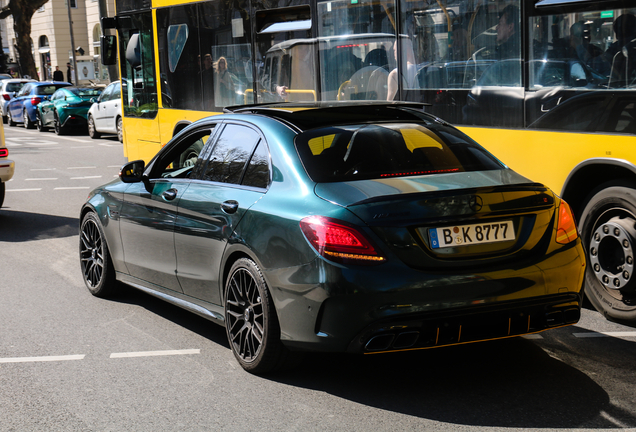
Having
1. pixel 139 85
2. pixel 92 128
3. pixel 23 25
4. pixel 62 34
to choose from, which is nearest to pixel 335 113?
pixel 139 85

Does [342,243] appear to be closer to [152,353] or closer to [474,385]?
[474,385]

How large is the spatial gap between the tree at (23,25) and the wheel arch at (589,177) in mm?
47808

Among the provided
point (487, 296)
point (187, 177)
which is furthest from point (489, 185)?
point (187, 177)

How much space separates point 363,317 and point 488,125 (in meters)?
3.34

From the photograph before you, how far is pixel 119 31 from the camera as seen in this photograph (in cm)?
1314

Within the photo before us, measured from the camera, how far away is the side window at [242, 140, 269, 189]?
16.2 feet

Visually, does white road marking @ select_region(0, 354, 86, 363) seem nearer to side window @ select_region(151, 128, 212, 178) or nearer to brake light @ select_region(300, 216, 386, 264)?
side window @ select_region(151, 128, 212, 178)

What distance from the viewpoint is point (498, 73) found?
6.91 metres

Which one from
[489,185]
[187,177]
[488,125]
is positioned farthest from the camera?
[488,125]

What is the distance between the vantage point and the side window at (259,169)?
194 inches

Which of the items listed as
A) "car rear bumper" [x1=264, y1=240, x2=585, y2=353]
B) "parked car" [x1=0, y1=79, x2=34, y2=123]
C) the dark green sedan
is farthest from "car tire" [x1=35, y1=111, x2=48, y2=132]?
"car rear bumper" [x1=264, y1=240, x2=585, y2=353]

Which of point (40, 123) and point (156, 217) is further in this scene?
point (40, 123)

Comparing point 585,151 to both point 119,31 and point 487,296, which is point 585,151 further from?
point 119,31

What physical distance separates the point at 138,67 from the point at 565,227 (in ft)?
30.7
